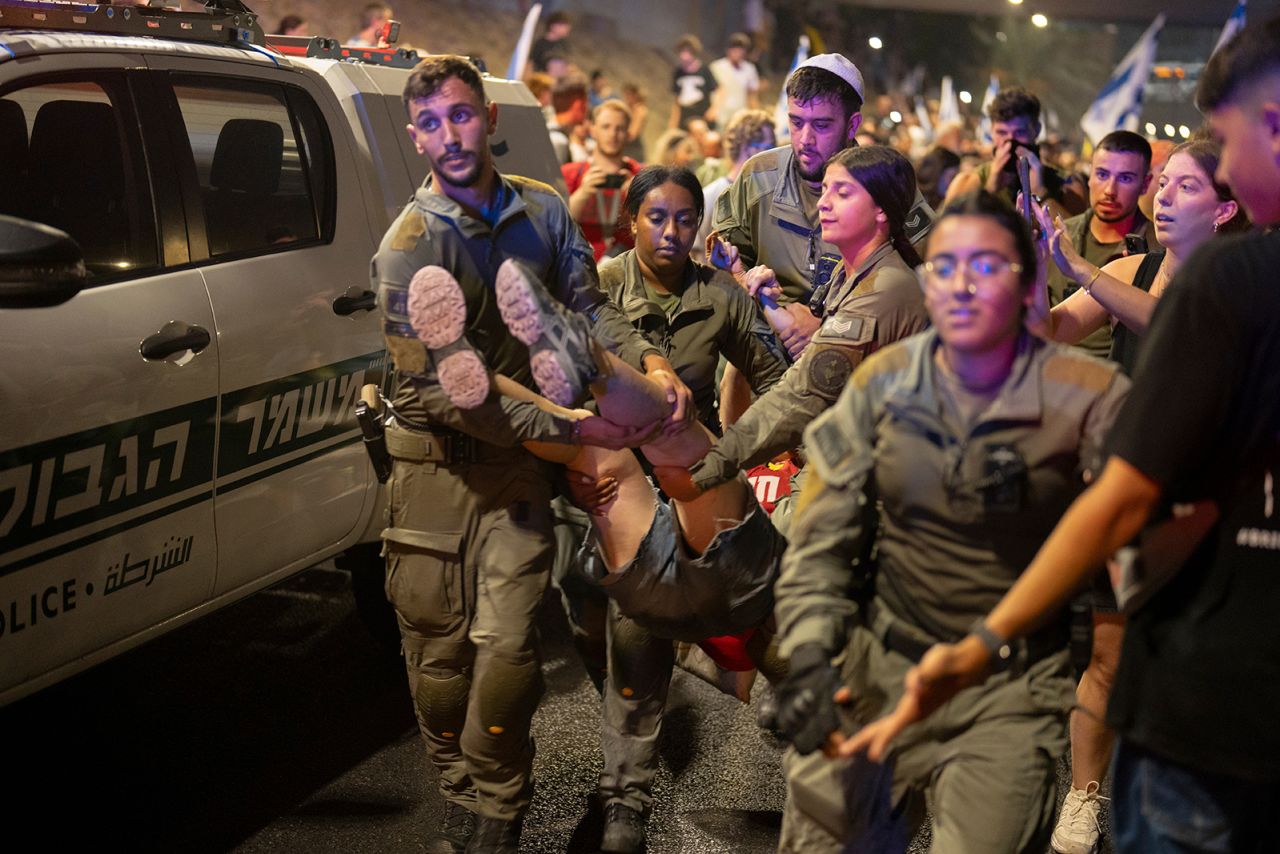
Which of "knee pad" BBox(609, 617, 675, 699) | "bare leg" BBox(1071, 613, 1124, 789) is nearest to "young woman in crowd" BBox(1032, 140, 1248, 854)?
"bare leg" BBox(1071, 613, 1124, 789)

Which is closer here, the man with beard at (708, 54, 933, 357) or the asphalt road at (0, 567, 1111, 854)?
the asphalt road at (0, 567, 1111, 854)

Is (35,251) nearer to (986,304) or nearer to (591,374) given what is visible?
(591,374)

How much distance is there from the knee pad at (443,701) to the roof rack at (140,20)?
2.13 metres

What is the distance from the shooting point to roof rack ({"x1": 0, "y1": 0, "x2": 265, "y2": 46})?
376 cm

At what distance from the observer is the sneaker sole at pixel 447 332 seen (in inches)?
121

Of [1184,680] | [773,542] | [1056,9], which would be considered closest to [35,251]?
[773,542]

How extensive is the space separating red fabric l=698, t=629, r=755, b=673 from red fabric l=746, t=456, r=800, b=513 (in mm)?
439

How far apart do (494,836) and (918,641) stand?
164cm

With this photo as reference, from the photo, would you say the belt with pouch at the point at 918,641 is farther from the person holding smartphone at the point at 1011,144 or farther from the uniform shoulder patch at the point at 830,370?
the person holding smartphone at the point at 1011,144

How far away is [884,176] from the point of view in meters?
3.67

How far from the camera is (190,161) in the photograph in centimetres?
402

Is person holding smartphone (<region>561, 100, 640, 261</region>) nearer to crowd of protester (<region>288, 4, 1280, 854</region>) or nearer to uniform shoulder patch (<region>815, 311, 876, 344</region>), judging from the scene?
crowd of protester (<region>288, 4, 1280, 854</region>)

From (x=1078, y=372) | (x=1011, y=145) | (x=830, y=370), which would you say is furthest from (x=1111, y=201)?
(x=1078, y=372)

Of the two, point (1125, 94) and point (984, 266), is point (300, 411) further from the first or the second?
point (1125, 94)
